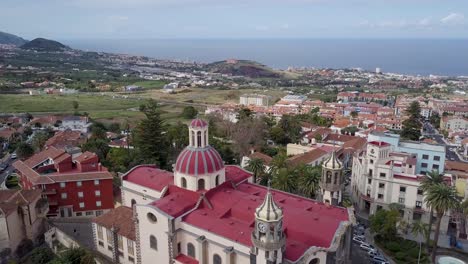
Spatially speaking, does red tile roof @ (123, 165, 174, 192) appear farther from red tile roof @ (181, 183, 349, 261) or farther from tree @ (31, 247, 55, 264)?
tree @ (31, 247, 55, 264)

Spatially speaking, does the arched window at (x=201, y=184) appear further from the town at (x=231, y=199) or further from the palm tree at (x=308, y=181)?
the palm tree at (x=308, y=181)

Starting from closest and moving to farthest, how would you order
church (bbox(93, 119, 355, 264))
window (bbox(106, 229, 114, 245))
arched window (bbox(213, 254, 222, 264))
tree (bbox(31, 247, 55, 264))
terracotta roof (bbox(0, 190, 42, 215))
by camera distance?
church (bbox(93, 119, 355, 264)) < arched window (bbox(213, 254, 222, 264)) < tree (bbox(31, 247, 55, 264)) < terracotta roof (bbox(0, 190, 42, 215)) < window (bbox(106, 229, 114, 245))

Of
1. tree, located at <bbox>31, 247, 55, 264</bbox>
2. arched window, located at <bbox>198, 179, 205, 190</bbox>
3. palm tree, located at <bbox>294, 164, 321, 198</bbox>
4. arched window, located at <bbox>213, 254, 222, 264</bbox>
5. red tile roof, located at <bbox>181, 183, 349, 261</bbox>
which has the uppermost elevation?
arched window, located at <bbox>198, 179, 205, 190</bbox>

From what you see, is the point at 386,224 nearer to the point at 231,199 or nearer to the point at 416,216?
the point at 416,216

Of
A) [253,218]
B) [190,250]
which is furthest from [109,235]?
[253,218]

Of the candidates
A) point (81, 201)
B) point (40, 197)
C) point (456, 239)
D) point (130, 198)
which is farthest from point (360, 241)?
point (40, 197)

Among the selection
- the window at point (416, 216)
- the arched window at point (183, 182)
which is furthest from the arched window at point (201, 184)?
the window at point (416, 216)

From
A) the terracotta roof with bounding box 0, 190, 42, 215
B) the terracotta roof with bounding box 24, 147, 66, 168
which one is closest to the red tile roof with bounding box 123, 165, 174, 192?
the terracotta roof with bounding box 0, 190, 42, 215

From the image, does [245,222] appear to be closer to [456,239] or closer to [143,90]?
[456,239]
